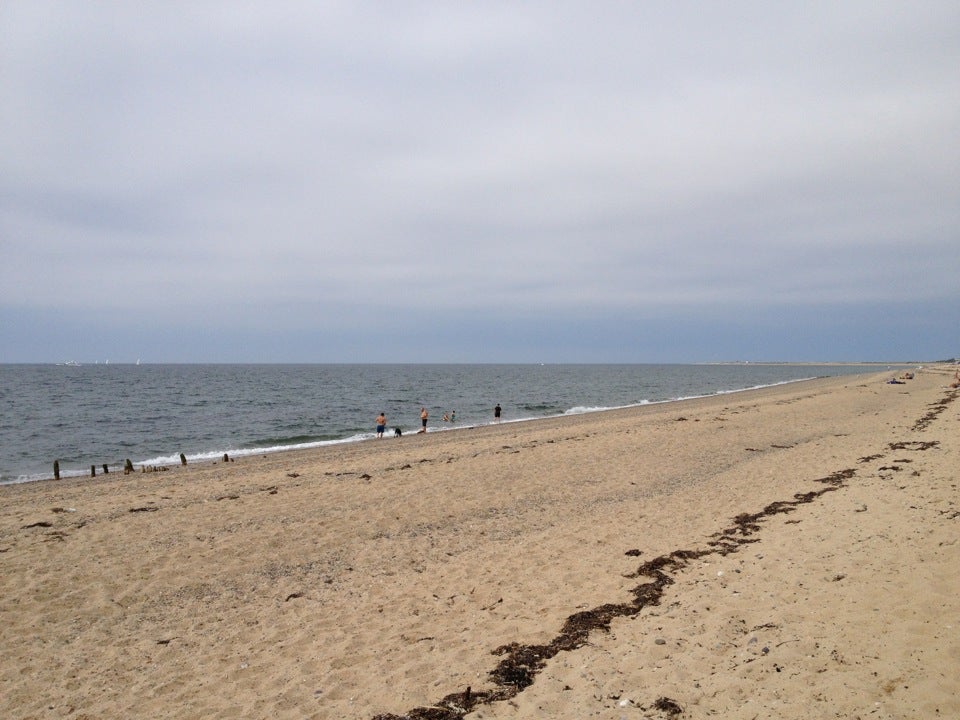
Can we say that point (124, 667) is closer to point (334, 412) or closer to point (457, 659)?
point (457, 659)

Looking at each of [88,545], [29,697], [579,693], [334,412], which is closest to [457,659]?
[579,693]

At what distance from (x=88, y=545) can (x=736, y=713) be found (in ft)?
36.6

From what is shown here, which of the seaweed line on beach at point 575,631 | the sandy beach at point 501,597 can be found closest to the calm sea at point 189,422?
the sandy beach at point 501,597

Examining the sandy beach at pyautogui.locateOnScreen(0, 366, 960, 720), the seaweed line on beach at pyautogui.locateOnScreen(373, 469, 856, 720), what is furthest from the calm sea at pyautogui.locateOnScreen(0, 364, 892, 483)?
the seaweed line on beach at pyautogui.locateOnScreen(373, 469, 856, 720)

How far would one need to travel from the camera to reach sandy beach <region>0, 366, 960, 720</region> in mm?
5137

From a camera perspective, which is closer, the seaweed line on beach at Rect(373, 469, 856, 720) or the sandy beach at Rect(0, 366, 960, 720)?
the sandy beach at Rect(0, 366, 960, 720)

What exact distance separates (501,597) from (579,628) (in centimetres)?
154

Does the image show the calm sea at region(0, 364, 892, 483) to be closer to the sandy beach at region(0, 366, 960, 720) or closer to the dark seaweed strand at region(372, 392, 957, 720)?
the sandy beach at region(0, 366, 960, 720)

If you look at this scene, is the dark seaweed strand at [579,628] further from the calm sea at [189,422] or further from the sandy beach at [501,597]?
the calm sea at [189,422]

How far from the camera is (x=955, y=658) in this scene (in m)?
4.63

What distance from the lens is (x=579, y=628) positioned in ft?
21.4

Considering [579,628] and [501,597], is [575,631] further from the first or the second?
[501,597]

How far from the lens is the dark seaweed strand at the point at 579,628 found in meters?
5.25

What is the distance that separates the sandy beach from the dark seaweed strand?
0.13 feet
